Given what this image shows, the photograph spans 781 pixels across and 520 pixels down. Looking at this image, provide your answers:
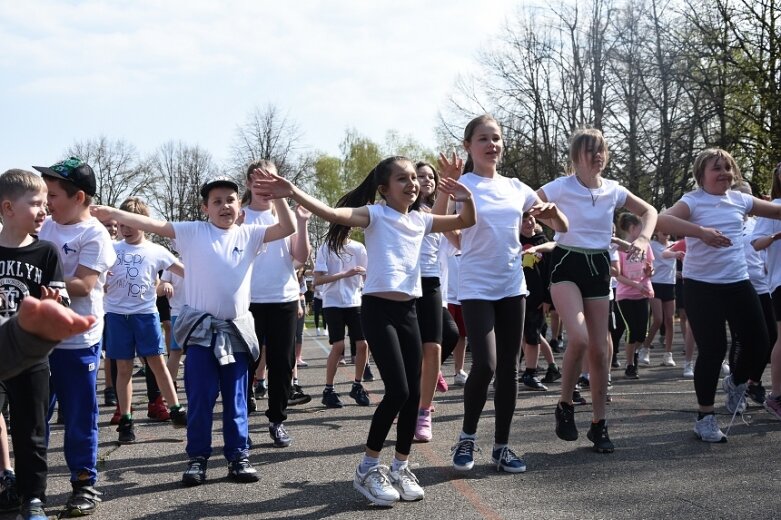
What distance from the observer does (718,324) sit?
652 centimetres

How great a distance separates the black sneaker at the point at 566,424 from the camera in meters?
6.12

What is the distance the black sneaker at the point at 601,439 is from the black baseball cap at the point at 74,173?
144 inches

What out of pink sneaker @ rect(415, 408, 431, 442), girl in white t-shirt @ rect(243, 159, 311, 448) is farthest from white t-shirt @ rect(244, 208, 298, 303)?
pink sneaker @ rect(415, 408, 431, 442)

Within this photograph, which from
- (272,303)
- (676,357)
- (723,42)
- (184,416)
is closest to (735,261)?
(272,303)

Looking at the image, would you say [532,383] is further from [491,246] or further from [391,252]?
[391,252]

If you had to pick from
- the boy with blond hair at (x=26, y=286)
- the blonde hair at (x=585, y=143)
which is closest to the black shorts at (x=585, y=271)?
the blonde hair at (x=585, y=143)

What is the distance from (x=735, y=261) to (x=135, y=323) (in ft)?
16.7

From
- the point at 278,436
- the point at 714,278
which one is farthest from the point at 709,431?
the point at 278,436

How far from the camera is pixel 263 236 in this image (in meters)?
5.79

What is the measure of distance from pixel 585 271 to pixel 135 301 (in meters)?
4.15

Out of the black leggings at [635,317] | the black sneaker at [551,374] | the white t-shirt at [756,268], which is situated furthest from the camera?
the black leggings at [635,317]

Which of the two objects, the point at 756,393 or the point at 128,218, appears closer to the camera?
the point at 128,218

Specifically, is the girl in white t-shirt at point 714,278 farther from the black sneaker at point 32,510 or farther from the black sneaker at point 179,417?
the black sneaker at point 32,510

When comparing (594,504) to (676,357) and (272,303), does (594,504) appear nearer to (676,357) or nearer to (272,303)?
(272,303)
